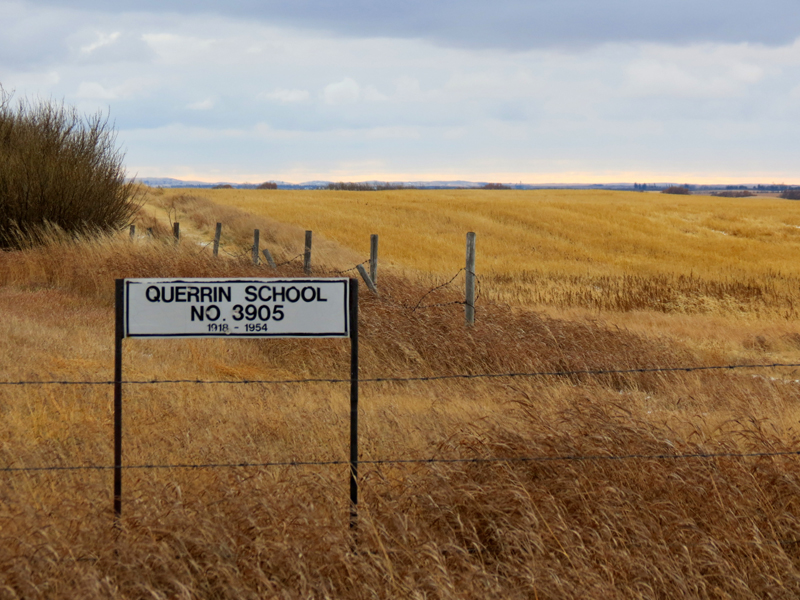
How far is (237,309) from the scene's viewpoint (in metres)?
3.79

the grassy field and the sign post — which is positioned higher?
the sign post

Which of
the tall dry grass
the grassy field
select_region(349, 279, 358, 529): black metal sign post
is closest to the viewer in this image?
the grassy field

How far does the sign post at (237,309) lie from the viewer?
12.3 feet

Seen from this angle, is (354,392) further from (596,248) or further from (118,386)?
(596,248)

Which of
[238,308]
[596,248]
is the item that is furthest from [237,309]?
[596,248]

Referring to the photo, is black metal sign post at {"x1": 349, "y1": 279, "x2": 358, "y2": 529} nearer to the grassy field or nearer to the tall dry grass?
the grassy field

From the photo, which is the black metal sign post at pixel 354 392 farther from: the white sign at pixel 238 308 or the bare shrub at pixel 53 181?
the bare shrub at pixel 53 181

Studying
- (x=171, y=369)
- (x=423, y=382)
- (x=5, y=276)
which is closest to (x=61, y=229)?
(x=5, y=276)

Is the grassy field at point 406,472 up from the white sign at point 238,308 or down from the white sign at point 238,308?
down

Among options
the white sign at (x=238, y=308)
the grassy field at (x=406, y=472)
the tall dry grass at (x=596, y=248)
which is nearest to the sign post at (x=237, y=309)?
the white sign at (x=238, y=308)

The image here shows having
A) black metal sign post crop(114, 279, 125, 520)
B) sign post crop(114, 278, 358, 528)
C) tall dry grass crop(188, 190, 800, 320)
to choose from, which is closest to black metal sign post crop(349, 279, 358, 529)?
sign post crop(114, 278, 358, 528)

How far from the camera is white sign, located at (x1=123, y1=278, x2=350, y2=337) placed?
375 cm

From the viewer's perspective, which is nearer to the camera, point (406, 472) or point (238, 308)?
point (238, 308)

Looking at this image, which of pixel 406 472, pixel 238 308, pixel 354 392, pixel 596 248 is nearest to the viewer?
pixel 238 308
